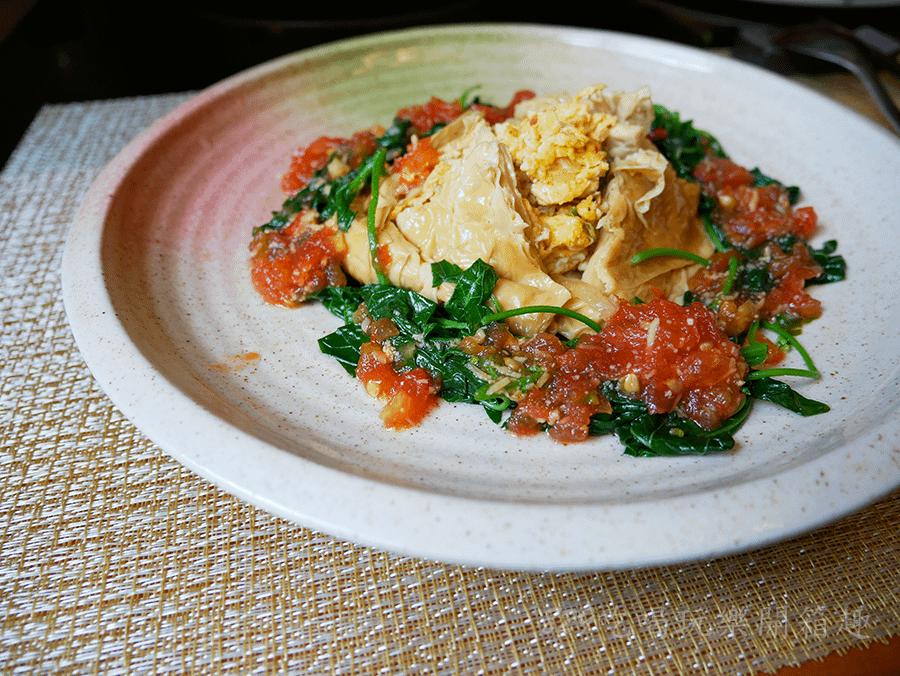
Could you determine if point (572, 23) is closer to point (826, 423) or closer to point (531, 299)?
point (531, 299)

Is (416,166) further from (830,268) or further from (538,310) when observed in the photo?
(830,268)

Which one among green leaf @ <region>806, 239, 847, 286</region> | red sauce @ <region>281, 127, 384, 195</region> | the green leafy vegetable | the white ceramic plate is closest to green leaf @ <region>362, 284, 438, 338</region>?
the white ceramic plate

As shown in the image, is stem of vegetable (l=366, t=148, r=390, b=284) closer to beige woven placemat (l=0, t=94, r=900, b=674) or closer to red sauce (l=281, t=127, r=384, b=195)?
red sauce (l=281, t=127, r=384, b=195)

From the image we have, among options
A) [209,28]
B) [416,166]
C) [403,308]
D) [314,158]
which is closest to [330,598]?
[403,308]

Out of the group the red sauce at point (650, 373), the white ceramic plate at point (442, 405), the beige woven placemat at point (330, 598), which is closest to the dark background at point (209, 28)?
the white ceramic plate at point (442, 405)

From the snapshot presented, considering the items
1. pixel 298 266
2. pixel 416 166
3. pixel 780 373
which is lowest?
pixel 298 266

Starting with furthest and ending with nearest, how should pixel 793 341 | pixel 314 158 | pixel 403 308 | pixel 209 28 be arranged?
pixel 209 28
pixel 314 158
pixel 403 308
pixel 793 341

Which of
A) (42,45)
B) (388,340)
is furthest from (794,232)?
(42,45)

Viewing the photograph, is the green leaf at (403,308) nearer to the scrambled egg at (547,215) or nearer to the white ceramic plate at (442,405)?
the scrambled egg at (547,215)
